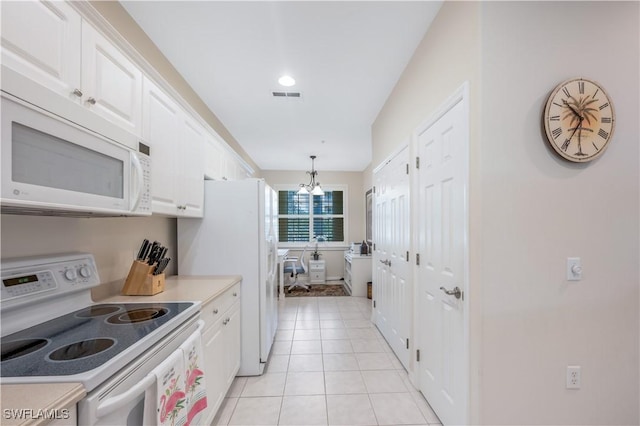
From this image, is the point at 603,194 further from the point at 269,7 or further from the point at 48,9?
the point at 48,9

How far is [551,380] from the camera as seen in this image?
1.39 m

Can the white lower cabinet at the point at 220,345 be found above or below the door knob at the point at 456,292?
below

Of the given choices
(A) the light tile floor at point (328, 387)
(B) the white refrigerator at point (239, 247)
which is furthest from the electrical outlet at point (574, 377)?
(B) the white refrigerator at point (239, 247)

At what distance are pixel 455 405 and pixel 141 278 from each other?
2123mm

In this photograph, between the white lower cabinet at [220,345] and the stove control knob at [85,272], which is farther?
the white lower cabinet at [220,345]

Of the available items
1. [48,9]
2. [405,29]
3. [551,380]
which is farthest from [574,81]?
[48,9]

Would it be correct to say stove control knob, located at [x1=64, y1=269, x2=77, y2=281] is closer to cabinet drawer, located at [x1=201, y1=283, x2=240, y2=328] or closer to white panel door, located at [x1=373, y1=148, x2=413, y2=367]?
cabinet drawer, located at [x1=201, y1=283, x2=240, y2=328]

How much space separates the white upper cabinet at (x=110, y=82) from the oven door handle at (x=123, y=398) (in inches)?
48.0

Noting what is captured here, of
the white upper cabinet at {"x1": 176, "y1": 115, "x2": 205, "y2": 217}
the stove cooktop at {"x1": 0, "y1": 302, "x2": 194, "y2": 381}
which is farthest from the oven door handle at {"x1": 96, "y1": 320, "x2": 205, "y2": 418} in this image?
the white upper cabinet at {"x1": 176, "y1": 115, "x2": 205, "y2": 217}

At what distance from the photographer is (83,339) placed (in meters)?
1.11

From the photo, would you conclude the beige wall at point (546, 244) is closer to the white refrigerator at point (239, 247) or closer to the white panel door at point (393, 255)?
the white panel door at point (393, 255)

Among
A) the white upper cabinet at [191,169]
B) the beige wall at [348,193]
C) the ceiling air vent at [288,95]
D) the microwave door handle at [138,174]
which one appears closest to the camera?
the microwave door handle at [138,174]

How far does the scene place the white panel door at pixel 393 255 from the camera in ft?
8.31

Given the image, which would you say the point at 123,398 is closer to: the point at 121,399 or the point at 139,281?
the point at 121,399
